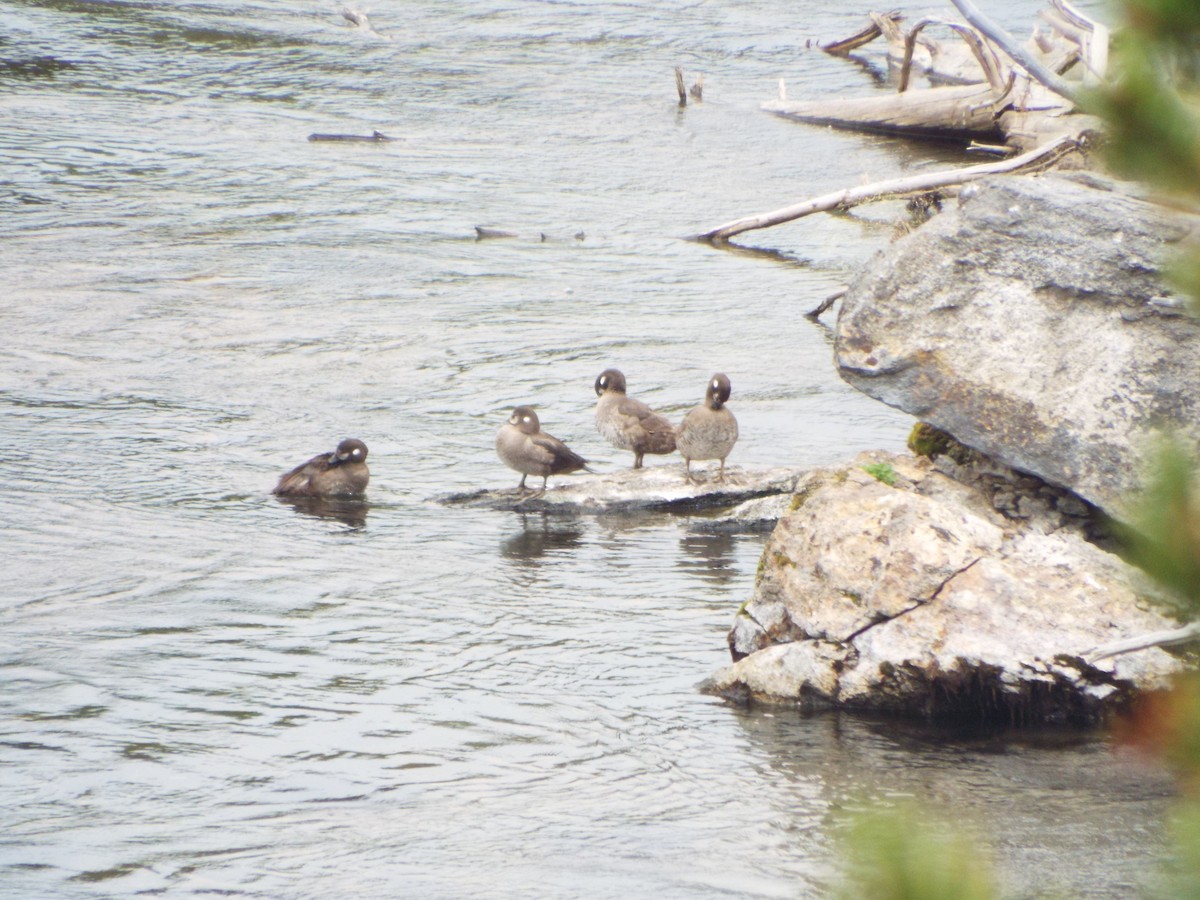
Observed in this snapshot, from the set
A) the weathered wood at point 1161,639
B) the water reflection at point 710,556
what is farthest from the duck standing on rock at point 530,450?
the weathered wood at point 1161,639

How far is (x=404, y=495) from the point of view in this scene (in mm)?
13508

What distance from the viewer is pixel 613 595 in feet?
34.8

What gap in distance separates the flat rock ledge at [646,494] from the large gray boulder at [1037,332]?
363cm

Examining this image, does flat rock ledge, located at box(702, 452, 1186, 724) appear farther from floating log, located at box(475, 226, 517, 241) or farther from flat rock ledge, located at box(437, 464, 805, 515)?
floating log, located at box(475, 226, 517, 241)

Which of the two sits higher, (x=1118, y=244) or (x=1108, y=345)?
(x=1118, y=244)

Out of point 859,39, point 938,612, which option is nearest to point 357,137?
point 859,39

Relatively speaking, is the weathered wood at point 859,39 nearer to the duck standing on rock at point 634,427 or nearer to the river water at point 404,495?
the river water at point 404,495

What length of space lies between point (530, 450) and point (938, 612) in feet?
18.3

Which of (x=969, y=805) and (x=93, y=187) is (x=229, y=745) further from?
(x=93, y=187)

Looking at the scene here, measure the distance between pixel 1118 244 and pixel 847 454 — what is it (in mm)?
5681

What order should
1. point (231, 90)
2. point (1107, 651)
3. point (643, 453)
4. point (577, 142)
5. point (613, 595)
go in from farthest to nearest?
point (231, 90) → point (577, 142) → point (643, 453) → point (613, 595) → point (1107, 651)

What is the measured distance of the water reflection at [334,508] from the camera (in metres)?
12.7

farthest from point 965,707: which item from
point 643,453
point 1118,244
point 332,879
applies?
point 643,453

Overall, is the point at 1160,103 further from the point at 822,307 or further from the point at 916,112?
the point at 916,112
